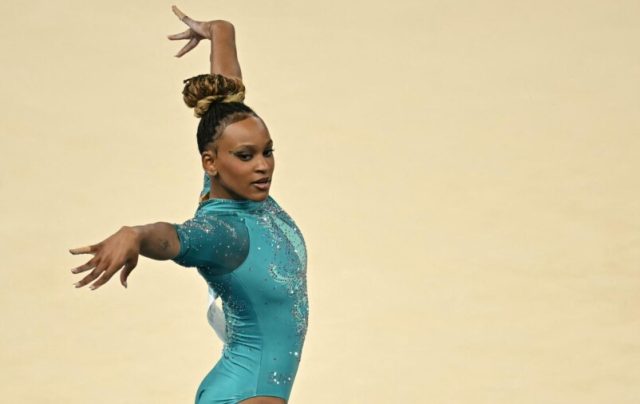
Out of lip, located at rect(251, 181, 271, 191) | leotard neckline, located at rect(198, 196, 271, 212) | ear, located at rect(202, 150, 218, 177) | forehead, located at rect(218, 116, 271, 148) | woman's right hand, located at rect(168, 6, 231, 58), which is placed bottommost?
leotard neckline, located at rect(198, 196, 271, 212)

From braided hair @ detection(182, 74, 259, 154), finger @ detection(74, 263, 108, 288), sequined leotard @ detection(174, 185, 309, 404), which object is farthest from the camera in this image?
braided hair @ detection(182, 74, 259, 154)

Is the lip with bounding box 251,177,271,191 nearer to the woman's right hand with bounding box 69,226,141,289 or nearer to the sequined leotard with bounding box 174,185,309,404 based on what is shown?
the sequined leotard with bounding box 174,185,309,404

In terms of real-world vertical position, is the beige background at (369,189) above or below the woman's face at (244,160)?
above

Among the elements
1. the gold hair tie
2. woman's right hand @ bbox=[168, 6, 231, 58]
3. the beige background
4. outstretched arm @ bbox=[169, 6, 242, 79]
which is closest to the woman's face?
the gold hair tie

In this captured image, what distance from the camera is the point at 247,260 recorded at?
3.88 meters

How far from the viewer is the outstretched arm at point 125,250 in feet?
10.7

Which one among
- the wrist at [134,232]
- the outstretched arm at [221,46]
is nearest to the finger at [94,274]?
the wrist at [134,232]

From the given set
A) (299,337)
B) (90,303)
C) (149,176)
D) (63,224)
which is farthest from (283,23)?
(299,337)

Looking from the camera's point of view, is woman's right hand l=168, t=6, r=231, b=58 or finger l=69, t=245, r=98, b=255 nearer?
finger l=69, t=245, r=98, b=255

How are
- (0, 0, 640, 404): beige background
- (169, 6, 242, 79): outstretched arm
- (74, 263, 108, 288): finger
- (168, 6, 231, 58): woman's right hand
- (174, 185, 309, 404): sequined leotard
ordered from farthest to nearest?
1. (0, 0, 640, 404): beige background
2. (168, 6, 231, 58): woman's right hand
3. (169, 6, 242, 79): outstretched arm
4. (174, 185, 309, 404): sequined leotard
5. (74, 263, 108, 288): finger

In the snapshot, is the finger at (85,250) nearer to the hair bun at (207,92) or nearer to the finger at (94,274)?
the finger at (94,274)

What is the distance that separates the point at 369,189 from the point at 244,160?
191 inches

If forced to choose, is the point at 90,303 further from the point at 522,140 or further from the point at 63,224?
the point at 522,140

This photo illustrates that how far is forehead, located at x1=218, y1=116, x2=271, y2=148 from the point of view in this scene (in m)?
3.96
